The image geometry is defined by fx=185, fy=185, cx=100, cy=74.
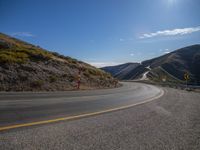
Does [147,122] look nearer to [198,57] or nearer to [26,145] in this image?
[26,145]

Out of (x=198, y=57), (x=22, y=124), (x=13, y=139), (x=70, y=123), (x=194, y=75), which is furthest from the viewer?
(x=198, y=57)

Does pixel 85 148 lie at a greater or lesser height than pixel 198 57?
lesser

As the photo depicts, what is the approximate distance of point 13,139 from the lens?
3.44 metres

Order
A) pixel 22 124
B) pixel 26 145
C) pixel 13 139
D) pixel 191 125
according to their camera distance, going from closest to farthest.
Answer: pixel 26 145 < pixel 13 139 < pixel 22 124 < pixel 191 125

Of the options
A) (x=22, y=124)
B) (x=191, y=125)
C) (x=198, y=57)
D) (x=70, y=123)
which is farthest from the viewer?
(x=198, y=57)

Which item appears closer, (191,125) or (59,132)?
(59,132)

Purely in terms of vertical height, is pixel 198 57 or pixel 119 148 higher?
pixel 198 57

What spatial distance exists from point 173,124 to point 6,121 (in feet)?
14.4

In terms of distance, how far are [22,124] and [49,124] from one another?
0.62 metres

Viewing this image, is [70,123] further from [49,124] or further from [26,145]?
[26,145]

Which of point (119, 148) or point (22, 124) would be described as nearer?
point (119, 148)

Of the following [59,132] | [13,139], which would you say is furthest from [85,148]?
[13,139]

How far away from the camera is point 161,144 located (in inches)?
142

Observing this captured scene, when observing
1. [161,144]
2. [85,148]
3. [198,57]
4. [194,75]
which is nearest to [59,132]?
[85,148]
